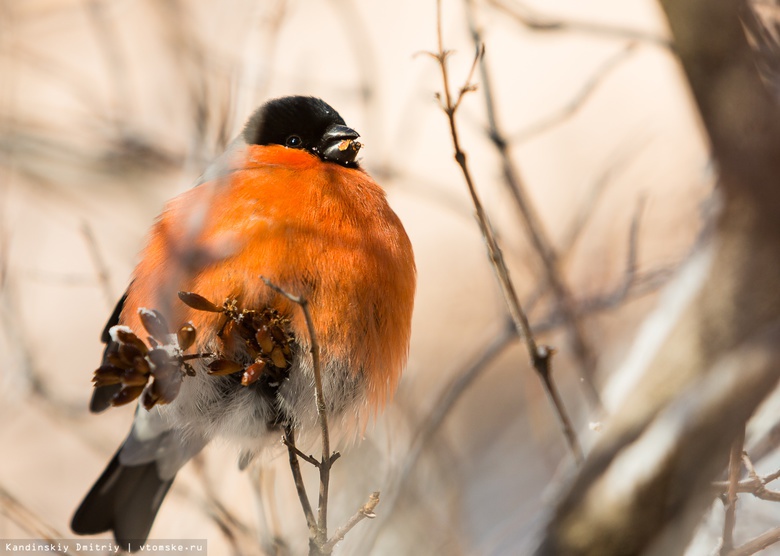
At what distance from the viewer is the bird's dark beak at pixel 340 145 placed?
2986 millimetres

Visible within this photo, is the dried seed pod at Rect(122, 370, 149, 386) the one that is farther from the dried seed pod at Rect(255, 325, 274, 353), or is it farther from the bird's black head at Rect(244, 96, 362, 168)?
the bird's black head at Rect(244, 96, 362, 168)

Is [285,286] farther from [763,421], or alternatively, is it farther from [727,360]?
[763,421]

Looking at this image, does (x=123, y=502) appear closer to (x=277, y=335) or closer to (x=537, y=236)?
(x=277, y=335)

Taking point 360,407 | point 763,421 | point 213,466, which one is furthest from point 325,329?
point 213,466

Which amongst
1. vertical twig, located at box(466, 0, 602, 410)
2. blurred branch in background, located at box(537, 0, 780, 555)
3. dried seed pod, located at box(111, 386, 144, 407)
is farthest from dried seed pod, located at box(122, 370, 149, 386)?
vertical twig, located at box(466, 0, 602, 410)

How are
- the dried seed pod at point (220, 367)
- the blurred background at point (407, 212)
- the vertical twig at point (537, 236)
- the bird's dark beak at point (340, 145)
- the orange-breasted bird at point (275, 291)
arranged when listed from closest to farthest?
the dried seed pod at point (220, 367)
the orange-breasted bird at point (275, 291)
the vertical twig at point (537, 236)
the bird's dark beak at point (340, 145)
the blurred background at point (407, 212)

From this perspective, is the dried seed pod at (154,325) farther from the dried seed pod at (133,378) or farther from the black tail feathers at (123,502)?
the black tail feathers at (123,502)

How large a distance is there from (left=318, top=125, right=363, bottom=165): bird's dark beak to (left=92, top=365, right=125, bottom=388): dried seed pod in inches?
52.7

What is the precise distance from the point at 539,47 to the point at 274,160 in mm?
4374

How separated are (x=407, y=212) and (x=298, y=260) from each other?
3810 millimetres

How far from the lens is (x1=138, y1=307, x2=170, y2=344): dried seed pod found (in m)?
1.99

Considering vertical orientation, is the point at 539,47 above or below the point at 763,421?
above

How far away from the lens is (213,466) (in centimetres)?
428

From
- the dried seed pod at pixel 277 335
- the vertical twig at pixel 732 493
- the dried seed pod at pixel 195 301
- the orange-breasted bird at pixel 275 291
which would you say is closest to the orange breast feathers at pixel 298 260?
the orange-breasted bird at pixel 275 291
